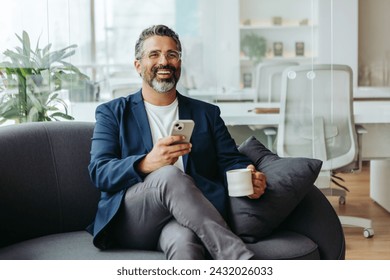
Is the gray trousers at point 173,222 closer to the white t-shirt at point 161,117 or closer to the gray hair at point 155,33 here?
the white t-shirt at point 161,117

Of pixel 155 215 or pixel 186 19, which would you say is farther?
pixel 186 19

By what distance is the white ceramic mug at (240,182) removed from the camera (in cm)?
209

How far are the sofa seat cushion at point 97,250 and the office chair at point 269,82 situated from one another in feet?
5.30

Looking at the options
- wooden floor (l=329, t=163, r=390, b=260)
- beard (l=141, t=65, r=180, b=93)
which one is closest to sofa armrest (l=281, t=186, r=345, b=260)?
beard (l=141, t=65, r=180, b=93)

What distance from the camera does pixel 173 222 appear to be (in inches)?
82.4

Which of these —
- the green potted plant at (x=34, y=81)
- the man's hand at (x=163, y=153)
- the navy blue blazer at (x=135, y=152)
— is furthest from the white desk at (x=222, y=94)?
the man's hand at (x=163, y=153)

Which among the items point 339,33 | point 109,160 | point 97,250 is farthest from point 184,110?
point 339,33

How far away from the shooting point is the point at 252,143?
8.47 feet

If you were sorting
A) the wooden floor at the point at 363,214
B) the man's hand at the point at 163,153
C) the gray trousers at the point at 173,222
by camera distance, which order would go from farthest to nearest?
the wooden floor at the point at 363,214
the man's hand at the point at 163,153
the gray trousers at the point at 173,222
